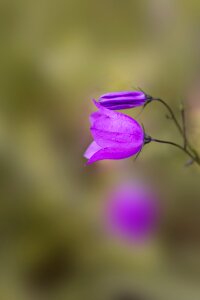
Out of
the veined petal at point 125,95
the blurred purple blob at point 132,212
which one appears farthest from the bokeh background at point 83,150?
the veined petal at point 125,95

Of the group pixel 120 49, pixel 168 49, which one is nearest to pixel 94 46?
pixel 120 49

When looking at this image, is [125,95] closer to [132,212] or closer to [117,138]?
[117,138]

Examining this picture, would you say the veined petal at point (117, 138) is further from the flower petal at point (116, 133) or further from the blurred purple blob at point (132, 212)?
the blurred purple blob at point (132, 212)

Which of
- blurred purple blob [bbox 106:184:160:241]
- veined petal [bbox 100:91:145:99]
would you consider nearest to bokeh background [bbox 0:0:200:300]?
blurred purple blob [bbox 106:184:160:241]

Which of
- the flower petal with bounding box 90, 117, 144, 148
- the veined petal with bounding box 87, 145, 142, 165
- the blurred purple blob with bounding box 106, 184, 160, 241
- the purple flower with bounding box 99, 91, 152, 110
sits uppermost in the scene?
the purple flower with bounding box 99, 91, 152, 110

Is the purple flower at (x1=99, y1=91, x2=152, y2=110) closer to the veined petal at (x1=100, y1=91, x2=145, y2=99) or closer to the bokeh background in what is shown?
the veined petal at (x1=100, y1=91, x2=145, y2=99)
